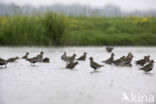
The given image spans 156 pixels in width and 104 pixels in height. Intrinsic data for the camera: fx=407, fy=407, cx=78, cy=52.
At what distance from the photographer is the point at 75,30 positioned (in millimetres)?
27062

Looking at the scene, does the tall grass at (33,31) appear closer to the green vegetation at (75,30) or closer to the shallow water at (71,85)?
the green vegetation at (75,30)

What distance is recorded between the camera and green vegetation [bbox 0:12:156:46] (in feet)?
78.0

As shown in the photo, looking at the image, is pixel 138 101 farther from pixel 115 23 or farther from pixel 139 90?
pixel 115 23

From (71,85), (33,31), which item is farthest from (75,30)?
(71,85)

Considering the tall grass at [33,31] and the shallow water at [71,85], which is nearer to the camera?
the shallow water at [71,85]

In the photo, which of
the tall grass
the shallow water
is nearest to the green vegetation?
the tall grass

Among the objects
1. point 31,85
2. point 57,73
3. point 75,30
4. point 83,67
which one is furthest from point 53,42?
point 31,85

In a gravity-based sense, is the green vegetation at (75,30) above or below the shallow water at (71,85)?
above

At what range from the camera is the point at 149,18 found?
3184cm

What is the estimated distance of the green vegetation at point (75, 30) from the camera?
23.8 meters

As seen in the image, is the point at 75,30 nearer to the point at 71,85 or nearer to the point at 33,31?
the point at 33,31

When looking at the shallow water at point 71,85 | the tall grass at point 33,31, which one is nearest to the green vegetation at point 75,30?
the tall grass at point 33,31

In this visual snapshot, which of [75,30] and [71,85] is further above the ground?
[75,30]

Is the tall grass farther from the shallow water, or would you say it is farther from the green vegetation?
the shallow water
